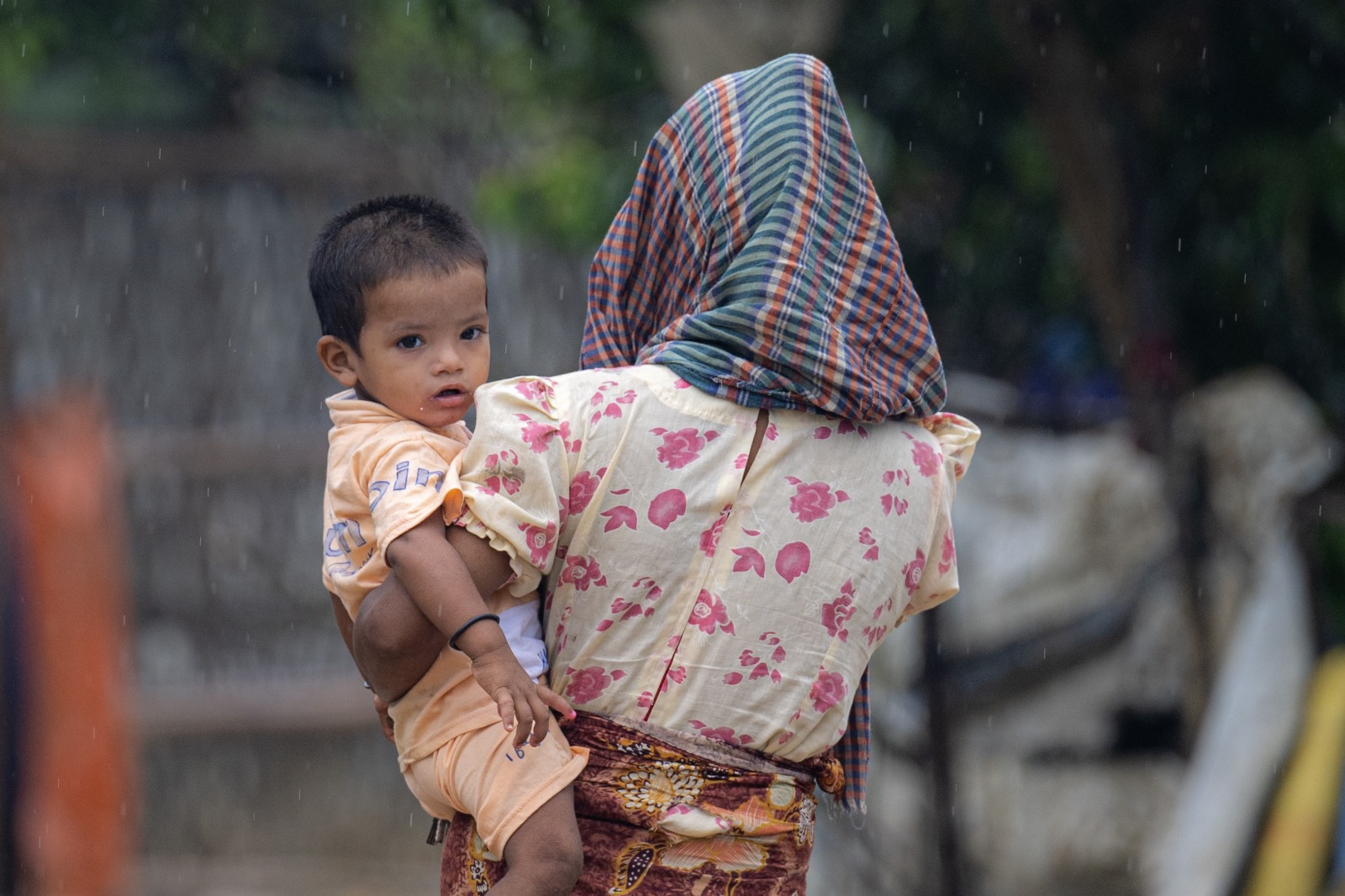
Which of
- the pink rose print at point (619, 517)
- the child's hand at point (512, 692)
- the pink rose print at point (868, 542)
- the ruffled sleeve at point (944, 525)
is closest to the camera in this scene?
the child's hand at point (512, 692)

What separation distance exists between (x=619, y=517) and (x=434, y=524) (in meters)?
0.20

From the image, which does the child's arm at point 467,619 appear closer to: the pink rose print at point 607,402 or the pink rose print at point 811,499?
the pink rose print at point 607,402

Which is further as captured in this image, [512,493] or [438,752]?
[438,752]

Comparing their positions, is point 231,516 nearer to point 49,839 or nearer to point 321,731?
point 321,731

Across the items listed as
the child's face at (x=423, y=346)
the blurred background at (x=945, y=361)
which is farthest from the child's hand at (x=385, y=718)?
the blurred background at (x=945, y=361)

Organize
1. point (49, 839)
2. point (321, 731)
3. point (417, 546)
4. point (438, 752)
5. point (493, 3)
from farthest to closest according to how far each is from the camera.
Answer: point (321, 731) → point (49, 839) → point (493, 3) → point (438, 752) → point (417, 546)

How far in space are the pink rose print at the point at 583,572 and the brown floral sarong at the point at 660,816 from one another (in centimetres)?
16

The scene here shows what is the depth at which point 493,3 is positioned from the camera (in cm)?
521

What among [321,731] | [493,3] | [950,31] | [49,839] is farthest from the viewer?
[321,731]

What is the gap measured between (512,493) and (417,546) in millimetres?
114

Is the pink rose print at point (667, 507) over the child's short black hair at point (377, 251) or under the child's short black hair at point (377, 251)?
under

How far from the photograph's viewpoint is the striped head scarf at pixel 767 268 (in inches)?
71.5

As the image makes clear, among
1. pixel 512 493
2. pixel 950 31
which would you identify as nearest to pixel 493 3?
pixel 950 31

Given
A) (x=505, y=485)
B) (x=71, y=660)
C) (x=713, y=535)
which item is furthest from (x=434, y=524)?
(x=71, y=660)
